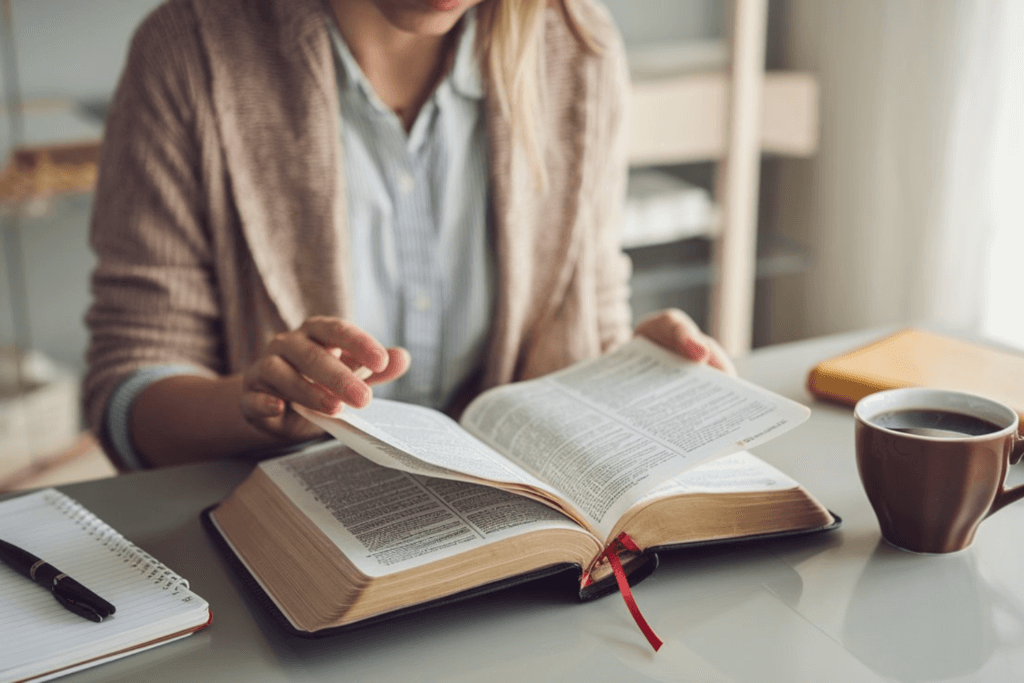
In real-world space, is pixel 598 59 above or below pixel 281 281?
above

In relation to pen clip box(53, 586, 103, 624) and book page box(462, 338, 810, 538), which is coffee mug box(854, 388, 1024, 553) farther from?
pen clip box(53, 586, 103, 624)

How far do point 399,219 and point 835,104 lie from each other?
1.53m

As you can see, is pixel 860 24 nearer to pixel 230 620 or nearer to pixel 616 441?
pixel 616 441

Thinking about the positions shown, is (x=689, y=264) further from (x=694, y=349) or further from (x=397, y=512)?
(x=397, y=512)

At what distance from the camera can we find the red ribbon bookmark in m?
0.58

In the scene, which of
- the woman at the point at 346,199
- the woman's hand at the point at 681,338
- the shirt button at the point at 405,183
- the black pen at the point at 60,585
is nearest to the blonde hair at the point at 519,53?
the woman at the point at 346,199

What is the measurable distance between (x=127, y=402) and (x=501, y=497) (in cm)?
47

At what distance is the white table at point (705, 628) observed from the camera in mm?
559

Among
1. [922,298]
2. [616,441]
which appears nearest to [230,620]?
[616,441]

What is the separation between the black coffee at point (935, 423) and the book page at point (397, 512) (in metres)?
0.25

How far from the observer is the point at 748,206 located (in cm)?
226

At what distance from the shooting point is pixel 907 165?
2082mm

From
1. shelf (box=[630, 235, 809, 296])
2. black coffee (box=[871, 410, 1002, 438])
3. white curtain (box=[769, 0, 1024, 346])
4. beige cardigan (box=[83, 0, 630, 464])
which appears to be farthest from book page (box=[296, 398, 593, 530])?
shelf (box=[630, 235, 809, 296])

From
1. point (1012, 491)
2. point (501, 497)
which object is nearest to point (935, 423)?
point (1012, 491)
